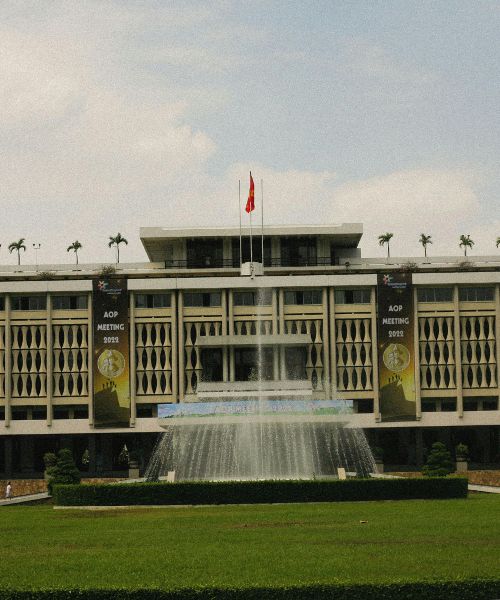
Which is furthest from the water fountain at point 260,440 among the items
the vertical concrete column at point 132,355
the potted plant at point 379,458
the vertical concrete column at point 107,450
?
the vertical concrete column at point 107,450

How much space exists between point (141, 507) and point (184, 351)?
1534 inches

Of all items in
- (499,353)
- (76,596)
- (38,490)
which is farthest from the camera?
(499,353)

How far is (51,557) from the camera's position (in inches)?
921

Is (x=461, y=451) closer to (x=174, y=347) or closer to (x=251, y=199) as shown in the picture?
(x=174, y=347)

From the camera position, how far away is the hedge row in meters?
17.8

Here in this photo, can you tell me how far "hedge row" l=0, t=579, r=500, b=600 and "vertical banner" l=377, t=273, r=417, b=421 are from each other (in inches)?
2350

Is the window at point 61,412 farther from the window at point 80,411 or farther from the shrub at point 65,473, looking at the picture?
the shrub at point 65,473

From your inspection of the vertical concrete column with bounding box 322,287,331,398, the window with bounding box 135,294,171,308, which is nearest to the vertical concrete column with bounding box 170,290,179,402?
the window with bounding box 135,294,171,308

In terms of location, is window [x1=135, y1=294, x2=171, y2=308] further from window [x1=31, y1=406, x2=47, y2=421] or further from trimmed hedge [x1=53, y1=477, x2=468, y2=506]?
trimmed hedge [x1=53, y1=477, x2=468, y2=506]

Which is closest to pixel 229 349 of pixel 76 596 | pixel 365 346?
pixel 365 346

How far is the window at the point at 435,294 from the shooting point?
79875 mm

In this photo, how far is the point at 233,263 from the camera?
84750mm

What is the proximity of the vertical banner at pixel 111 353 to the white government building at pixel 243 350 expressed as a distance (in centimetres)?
52

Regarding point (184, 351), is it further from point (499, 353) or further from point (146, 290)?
point (499, 353)
